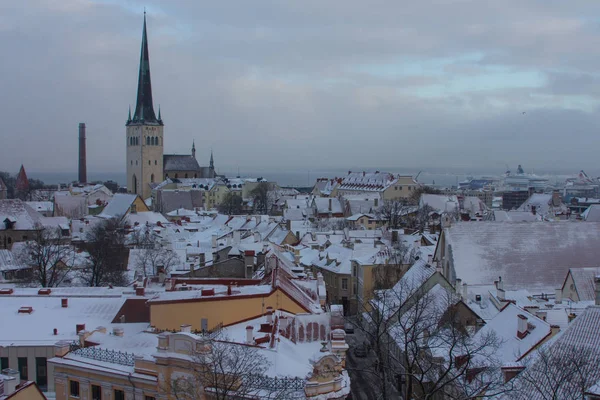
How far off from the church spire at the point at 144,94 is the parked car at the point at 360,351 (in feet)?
366

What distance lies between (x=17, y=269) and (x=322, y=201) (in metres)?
63.4

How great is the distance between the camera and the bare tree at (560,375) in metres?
15.1

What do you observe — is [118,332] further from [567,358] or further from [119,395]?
[567,358]

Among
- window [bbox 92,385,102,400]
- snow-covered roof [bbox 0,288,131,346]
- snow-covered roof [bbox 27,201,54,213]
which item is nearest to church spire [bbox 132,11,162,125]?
snow-covered roof [bbox 27,201,54,213]

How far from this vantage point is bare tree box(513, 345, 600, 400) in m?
15.1

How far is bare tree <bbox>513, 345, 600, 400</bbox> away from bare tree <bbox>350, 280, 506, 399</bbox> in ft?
2.19

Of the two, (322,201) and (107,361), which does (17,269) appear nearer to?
(107,361)

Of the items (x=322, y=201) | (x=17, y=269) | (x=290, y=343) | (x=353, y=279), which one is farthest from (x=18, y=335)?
(x=322, y=201)

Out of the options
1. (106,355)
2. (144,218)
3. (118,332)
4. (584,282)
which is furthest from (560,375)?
(144,218)

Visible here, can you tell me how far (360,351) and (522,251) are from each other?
10.2 metres

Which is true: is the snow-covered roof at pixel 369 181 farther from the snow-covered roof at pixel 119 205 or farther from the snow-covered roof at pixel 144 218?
the snow-covered roof at pixel 144 218

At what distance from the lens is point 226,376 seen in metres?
16.4

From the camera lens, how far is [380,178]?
128250 millimetres

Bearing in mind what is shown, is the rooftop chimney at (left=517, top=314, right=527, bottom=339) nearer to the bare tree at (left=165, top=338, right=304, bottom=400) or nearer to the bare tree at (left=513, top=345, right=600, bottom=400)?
the bare tree at (left=513, top=345, right=600, bottom=400)
